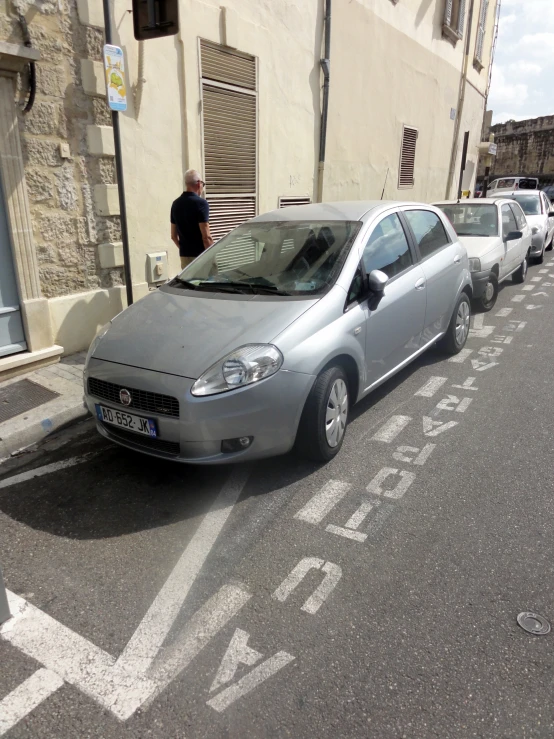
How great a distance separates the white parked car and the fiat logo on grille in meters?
5.54

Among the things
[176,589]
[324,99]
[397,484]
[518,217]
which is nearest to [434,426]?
[397,484]

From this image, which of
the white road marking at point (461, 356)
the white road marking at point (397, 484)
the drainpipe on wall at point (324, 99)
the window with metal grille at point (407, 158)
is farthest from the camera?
the window with metal grille at point (407, 158)

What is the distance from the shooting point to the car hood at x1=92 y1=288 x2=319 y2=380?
329 cm

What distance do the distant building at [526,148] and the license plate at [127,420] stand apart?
40.0m

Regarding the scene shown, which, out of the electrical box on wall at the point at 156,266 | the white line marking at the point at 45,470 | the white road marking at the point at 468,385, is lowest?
the white line marking at the point at 45,470

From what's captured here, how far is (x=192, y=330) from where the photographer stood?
3529mm

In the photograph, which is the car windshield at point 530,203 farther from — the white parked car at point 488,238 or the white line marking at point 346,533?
the white line marking at point 346,533

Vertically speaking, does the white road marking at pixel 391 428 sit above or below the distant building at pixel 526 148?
below

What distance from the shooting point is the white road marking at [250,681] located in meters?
2.04

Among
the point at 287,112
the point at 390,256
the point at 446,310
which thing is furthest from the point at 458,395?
the point at 287,112

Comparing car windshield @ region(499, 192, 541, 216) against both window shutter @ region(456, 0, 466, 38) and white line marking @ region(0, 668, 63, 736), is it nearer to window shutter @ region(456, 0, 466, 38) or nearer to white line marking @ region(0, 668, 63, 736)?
window shutter @ region(456, 0, 466, 38)

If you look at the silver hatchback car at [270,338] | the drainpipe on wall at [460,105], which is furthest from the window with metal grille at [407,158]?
the silver hatchback car at [270,338]

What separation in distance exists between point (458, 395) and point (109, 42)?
16.3 feet

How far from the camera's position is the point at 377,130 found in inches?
479
